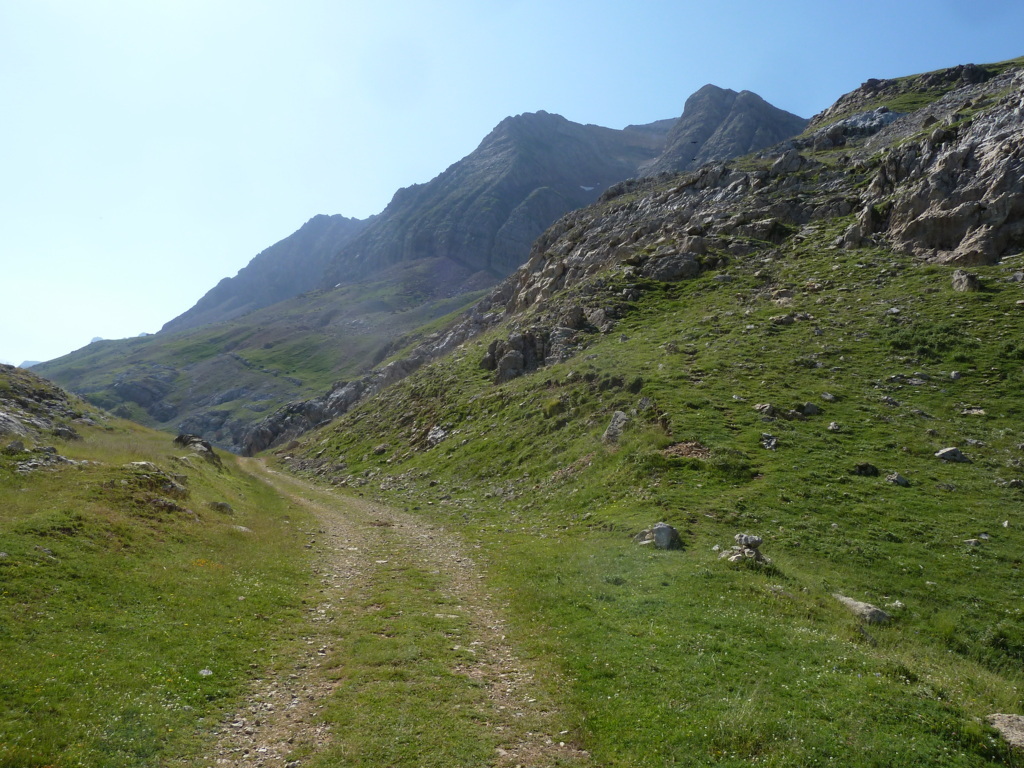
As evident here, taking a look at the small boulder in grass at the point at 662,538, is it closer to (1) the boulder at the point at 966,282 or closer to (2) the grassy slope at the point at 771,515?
(2) the grassy slope at the point at 771,515

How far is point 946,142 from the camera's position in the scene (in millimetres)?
57906

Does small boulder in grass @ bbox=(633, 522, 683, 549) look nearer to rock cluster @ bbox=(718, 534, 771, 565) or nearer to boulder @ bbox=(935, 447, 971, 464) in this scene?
rock cluster @ bbox=(718, 534, 771, 565)

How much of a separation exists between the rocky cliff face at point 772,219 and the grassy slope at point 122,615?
41648 mm

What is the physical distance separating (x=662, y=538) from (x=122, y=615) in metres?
19.1

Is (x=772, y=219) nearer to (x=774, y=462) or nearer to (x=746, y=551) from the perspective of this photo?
(x=774, y=462)

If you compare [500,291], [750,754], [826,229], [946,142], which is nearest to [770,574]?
[750,754]

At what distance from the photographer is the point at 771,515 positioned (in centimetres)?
2470

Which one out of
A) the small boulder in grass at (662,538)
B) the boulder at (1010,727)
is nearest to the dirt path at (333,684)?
the small boulder in grass at (662,538)

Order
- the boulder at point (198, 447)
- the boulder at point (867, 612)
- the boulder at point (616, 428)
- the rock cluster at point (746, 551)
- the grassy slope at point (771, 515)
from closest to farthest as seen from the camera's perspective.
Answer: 1. the grassy slope at point (771, 515)
2. the boulder at point (867, 612)
3. the rock cluster at point (746, 551)
4. the boulder at point (616, 428)
5. the boulder at point (198, 447)

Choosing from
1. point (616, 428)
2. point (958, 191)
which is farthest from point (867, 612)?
point (958, 191)

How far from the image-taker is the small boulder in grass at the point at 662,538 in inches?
893

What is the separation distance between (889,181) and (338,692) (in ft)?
244

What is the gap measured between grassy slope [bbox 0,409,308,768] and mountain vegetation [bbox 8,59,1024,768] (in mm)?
104

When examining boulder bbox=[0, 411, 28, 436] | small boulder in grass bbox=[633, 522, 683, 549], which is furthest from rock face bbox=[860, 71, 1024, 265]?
boulder bbox=[0, 411, 28, 436]
